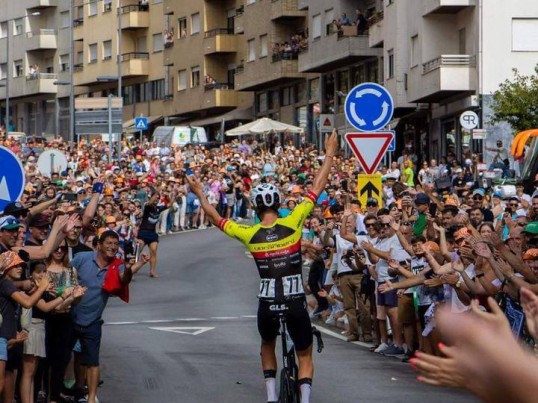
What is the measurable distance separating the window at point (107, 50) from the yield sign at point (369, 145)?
73.3 metres

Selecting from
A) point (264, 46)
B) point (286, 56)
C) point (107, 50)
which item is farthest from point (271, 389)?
point (107, 50)

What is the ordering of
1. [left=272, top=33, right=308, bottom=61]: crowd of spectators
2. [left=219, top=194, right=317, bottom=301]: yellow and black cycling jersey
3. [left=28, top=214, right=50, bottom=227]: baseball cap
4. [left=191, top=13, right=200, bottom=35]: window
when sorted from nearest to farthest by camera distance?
[left=219, top=194, right=317, bottom=301]: yellow and black cycling jersey < [left=28, top=214, right=50, bottom=227]: baseball cap < [left=272, top=33, right=308, bottom=61]: crowd of spectators < [left=191, top=13, right=200, bottom=35]: window

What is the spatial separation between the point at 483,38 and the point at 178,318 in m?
24.7

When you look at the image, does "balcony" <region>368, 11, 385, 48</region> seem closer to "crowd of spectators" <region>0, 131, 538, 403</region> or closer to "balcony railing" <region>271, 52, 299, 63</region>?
"balcony railing" <region>271, 52, 299, 63</region>

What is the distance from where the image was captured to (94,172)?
48.4 meters

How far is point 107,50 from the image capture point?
91.1 meters

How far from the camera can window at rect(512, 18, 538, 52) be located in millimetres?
46406

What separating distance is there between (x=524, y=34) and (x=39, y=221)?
111ft

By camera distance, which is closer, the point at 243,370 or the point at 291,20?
the point at 243,370

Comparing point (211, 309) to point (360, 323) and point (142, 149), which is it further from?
point (142, 149)

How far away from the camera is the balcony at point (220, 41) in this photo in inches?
3076

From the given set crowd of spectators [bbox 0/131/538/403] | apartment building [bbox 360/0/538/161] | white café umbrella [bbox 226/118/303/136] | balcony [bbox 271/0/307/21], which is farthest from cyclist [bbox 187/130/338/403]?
balcony [bbox 271/0/307/21]

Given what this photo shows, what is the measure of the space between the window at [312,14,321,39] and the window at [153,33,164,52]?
78.3 ft

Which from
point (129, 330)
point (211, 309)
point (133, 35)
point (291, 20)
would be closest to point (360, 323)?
point (129, 330)
